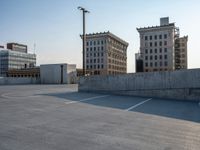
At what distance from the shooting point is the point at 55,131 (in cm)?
628

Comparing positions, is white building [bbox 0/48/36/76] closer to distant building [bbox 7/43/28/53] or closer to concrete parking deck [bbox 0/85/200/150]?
distant building [bbox 7/43/28/53]

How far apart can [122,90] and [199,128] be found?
1218 centimetres

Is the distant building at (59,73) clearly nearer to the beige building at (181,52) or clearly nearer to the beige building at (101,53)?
the beige building at (101,53)

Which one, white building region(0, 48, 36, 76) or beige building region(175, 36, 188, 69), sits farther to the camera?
white building region(0, 48, 36, 76)

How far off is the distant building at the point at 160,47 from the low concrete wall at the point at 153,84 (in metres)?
73.9

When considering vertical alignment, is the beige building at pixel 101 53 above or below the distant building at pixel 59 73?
above

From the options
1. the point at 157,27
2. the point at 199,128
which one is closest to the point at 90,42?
the point at 157,27

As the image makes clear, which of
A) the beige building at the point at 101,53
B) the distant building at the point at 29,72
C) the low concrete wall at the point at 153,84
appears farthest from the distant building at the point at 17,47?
the low concrete wall at the point at 153,84

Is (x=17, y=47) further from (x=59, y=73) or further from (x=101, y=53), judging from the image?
(x=59, y=73)

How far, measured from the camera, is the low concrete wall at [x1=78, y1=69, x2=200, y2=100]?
15531mm

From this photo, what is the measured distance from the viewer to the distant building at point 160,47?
8969 centimetres

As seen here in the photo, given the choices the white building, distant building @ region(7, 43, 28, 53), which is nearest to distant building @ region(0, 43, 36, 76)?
the white building

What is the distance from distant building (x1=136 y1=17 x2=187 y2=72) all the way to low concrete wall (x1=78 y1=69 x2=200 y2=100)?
73.9m

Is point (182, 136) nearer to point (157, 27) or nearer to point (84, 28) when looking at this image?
point (84, 28)
